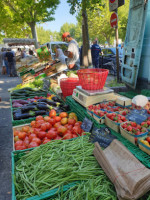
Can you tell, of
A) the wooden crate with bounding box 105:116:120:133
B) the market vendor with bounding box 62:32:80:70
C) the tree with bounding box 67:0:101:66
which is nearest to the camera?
the wooden crate with bounding box 105:116:120:133

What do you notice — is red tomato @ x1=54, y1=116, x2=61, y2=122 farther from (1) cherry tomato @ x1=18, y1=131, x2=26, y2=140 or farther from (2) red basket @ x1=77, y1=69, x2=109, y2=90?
(2) red basket @ x1=77, y1=69, x2=109, y2=90

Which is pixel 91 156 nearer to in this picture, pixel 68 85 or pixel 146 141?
pixel 146 141

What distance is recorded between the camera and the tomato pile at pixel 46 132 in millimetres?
2797

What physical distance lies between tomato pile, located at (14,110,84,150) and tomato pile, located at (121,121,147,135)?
0.84 meters

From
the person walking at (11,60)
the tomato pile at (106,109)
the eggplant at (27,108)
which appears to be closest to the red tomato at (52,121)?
the eggplant at (27,108)

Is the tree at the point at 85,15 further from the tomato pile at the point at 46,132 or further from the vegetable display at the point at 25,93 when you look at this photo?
the tomato pile at the point at 46,132

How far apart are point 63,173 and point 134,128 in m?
1.01

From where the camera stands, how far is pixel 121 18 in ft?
102

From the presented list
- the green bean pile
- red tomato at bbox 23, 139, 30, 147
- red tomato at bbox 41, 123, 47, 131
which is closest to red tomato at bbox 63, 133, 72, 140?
the green bean pile

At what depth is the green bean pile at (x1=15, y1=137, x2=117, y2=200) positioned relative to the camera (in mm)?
1725

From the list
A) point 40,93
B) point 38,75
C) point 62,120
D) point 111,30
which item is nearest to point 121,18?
point 111,30

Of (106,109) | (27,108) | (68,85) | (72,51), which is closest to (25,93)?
(27,108)

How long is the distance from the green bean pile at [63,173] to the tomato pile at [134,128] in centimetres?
58

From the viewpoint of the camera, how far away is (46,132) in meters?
3.14
